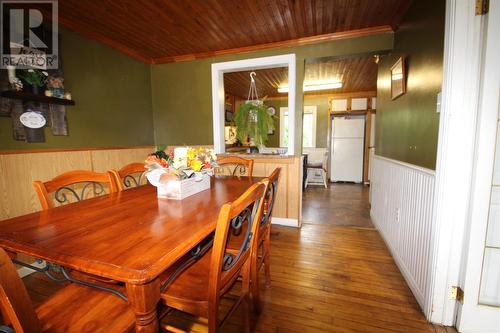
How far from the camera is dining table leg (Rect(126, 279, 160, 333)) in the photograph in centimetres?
65

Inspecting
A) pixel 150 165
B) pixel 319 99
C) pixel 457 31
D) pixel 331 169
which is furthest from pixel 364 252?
pixel 319 99

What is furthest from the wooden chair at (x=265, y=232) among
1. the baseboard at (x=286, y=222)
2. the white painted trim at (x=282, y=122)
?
the white painted trim at (x=282, y=122)

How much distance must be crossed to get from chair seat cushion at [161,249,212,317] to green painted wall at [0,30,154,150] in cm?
205

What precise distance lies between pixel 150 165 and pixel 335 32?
8.36 ft

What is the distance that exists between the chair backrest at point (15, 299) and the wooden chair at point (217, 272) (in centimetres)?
47

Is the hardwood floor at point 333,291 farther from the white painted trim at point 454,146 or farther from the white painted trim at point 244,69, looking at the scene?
the white painted trim at point 244,69

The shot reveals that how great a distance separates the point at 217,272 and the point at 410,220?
1.64m

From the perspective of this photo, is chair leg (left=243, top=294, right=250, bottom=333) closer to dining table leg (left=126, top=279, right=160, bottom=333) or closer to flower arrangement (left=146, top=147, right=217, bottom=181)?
dining table leg (left=126, top=279, right=160, bottom=333)

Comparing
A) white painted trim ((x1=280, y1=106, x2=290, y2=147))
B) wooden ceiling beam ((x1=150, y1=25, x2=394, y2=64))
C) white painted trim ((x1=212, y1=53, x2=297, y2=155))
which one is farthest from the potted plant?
white painted trim ((x1=280, y1=106, x2=290, y2=147))

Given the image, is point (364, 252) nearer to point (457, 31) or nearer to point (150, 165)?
point (457, 31)

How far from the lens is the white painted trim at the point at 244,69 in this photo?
277 cm

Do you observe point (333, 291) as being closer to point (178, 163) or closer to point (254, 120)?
point (178, 163)

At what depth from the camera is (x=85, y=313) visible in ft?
2.73

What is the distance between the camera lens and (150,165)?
4.30ft
